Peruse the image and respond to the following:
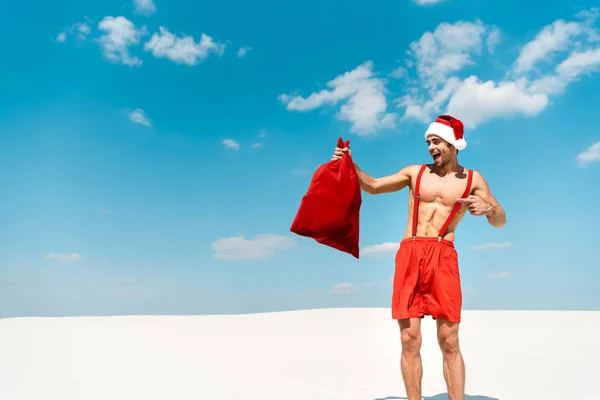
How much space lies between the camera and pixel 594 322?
1180cm

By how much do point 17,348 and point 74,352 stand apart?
1.07m

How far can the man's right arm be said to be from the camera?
475cm

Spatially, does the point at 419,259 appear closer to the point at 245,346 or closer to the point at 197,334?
the point at 245,346

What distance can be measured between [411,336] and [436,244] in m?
0.72

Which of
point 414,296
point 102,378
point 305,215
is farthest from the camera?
point 102,378

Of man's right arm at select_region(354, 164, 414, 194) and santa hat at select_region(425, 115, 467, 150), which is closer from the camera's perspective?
santa hat at select_region(425, 115, 467, 150)

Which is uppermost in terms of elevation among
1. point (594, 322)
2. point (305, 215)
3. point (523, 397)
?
point (305, 215)

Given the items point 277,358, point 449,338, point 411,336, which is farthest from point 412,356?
point 277,358

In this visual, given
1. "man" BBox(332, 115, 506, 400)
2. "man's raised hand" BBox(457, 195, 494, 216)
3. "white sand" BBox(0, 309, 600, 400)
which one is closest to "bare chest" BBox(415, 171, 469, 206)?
"man" BBox(332, 115, 506, 400)

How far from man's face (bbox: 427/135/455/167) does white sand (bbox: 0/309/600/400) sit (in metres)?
2.49

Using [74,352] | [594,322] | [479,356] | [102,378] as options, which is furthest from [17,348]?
[594,322]

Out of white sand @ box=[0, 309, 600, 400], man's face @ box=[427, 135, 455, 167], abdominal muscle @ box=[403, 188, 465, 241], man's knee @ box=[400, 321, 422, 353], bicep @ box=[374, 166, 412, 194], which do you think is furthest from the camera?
white sand @ box=[0, 309, 600, 400]

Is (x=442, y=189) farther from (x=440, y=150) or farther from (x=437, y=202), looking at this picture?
(x=440, y=150)

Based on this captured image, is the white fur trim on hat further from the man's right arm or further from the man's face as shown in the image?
the man's right arm
